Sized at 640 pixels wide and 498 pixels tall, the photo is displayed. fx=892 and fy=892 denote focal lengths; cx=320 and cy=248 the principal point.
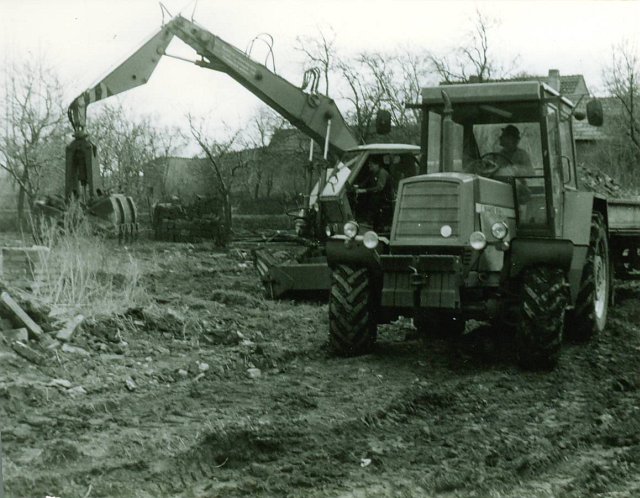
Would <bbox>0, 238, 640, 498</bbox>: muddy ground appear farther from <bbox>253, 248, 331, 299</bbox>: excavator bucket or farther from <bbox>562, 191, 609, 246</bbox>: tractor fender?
<bbox>253, 248, 331, 299</bbox>: excavator bucket

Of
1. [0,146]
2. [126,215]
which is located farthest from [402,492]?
[0,146]

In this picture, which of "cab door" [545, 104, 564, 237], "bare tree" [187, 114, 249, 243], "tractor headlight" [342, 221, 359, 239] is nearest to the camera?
"tractor headlight" [342, 221, 359, 239]

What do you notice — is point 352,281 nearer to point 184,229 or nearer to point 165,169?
point 184,229

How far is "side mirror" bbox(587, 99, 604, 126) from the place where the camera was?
7040 mm

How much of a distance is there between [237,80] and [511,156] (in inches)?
241

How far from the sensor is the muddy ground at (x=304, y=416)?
4.34 metres

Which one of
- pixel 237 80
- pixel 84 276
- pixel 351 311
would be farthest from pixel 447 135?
pixel 237 80

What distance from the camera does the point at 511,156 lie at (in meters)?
7.62

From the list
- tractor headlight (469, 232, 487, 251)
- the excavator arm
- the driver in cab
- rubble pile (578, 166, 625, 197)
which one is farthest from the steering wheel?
rubble pile (578, 166, 625, 197)

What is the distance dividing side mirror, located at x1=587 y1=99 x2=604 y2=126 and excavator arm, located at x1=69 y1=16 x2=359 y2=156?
5.13m

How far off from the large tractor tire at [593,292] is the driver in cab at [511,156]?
1134 mm

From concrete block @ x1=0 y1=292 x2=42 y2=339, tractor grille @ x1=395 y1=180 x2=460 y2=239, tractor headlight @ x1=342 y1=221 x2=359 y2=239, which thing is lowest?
concrete block @ x1=0 y1=292 x2=42 y2=339

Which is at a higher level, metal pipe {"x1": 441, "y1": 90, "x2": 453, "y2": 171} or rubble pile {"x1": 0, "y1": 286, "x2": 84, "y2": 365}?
metal pipe {"x1": 441, "y1": 90, "x2": 453, "y2": 171}

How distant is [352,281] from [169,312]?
2244 millimetres
